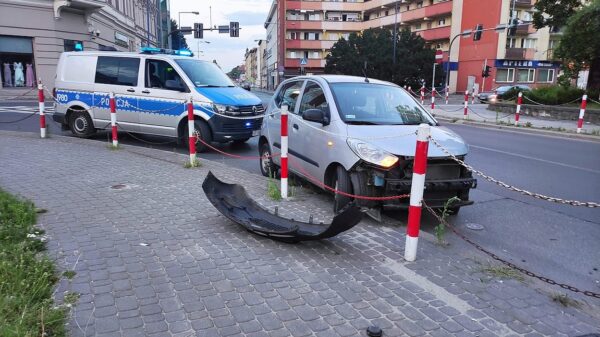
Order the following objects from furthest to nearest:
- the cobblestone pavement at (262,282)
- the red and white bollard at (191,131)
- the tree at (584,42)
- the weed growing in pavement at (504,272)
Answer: the tree at (584,42) < the red and white bollard at (191,131) < the weed growing in pavement at (504,272) < the cobblestone pavement at (262,282)

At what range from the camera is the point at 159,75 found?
11.0 m

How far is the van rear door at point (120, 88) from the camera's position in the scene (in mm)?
11156

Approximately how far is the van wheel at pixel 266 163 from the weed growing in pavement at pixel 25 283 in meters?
3.98

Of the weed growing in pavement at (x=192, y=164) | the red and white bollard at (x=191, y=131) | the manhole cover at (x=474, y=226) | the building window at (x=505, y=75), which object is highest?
the building window at (x=505, y=75)

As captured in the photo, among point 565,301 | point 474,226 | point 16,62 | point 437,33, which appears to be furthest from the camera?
point 437,33

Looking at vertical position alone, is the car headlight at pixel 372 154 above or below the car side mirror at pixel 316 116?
below

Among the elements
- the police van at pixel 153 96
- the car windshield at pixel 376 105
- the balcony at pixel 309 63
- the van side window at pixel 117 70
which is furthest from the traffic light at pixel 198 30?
the balcony at pixel 309 63

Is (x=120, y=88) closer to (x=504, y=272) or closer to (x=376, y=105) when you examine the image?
(x=376, y=105)

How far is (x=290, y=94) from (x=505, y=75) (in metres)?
57.7

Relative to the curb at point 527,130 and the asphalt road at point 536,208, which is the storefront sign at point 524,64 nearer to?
the curb at point 527,130

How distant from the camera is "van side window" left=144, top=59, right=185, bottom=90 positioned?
35.7 ft

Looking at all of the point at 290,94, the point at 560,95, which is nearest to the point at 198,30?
the point at 560,95

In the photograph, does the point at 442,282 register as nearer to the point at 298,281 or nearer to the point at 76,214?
the point at 298,281

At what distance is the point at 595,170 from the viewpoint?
9672mm
